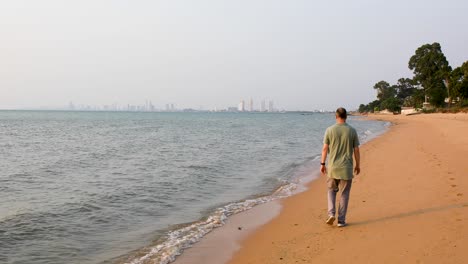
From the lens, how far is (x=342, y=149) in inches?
259

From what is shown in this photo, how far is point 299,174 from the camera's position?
14.8m

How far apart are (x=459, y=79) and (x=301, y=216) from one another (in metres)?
70.3

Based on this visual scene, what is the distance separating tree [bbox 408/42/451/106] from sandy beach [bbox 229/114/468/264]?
7446cm

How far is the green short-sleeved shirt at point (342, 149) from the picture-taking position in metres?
6.54

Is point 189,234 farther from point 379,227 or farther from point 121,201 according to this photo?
point 121,201

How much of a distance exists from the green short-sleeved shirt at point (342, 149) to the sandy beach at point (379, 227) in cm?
95

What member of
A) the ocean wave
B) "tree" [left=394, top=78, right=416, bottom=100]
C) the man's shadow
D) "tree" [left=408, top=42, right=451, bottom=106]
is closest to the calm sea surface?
the ocean wave

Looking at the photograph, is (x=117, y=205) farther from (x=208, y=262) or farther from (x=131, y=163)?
(x=131, y=163)

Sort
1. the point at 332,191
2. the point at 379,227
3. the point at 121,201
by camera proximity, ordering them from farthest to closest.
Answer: the point at 121,201 < the point at 332,191 < the point at 379,227

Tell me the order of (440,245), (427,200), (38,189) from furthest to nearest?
(38,189), (427,200), (440,245)

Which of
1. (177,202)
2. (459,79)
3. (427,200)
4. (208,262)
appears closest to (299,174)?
(177,202)

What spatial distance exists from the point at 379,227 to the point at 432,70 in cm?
8526

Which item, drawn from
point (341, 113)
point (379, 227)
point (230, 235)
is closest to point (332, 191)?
point (379, 227)

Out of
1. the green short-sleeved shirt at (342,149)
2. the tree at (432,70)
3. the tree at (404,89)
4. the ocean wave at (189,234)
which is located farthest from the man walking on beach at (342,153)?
the tree at (404,89)
